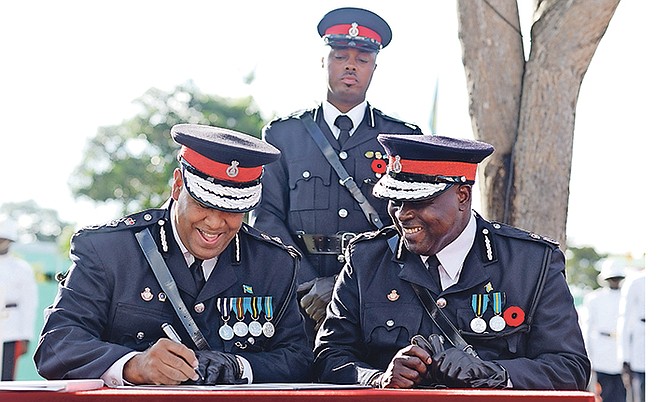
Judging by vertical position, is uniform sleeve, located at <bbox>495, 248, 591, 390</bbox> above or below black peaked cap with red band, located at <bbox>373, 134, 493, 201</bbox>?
below

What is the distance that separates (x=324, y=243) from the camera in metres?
5.34

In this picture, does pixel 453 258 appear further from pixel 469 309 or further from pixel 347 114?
pixel 347 114

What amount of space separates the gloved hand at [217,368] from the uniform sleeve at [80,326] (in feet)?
0.93

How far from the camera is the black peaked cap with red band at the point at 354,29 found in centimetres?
545

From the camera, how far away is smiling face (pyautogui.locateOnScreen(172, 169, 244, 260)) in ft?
13.3

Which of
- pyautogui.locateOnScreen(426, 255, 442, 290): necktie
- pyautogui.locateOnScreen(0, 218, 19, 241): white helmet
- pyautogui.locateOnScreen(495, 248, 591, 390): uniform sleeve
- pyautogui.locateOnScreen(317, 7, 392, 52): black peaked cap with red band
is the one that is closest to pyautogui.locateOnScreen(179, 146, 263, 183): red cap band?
pyautogui.locateOnScreen(426, 255, 442, 290): necktie

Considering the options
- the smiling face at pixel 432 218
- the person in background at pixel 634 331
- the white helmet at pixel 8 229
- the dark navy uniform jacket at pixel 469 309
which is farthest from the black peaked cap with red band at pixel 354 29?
the person in background at pixel 634 331

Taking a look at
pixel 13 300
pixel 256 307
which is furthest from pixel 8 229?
pixel 256 307

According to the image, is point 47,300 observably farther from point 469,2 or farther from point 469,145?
point 469,145

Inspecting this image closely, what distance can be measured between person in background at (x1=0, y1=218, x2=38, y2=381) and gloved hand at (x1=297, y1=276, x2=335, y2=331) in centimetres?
554

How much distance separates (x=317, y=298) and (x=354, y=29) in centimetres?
135

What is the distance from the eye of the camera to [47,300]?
50.3ft

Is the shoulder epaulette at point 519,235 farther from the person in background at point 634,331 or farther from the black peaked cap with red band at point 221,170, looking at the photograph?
the person in background at point 634,331

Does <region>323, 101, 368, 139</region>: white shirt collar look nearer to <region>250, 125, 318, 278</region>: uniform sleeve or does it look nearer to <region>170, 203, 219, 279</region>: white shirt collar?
<region>250, 125, 318, 278</region>: uniform sleeve
